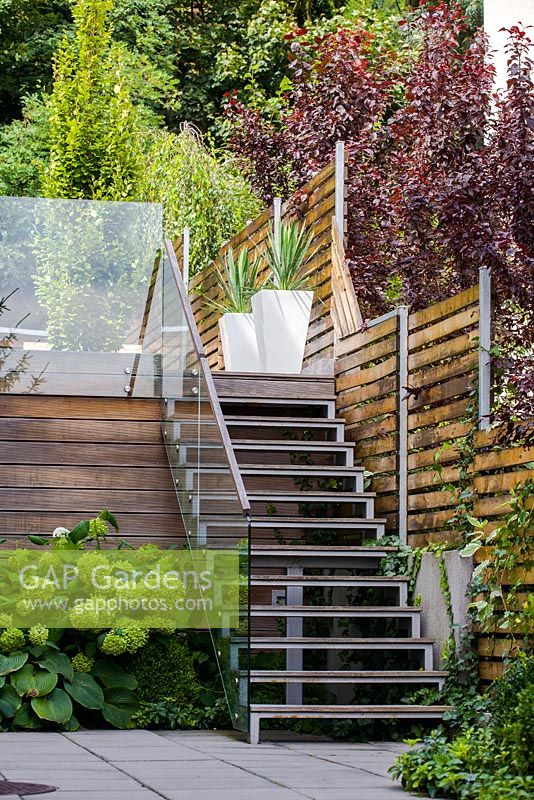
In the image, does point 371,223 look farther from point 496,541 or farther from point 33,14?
point 33,14

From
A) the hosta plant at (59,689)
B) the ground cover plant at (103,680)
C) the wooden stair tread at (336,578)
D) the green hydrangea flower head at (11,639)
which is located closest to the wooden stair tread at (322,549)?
the wooden stair tread at (336,578)

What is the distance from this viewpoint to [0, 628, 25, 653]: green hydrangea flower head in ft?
21.1

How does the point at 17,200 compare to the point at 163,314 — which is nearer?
the point at 163,314

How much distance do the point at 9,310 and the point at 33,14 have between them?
1330cm

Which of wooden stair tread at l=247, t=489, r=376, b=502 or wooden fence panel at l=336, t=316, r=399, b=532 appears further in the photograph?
wooden stair tread at l=247, t=489, r=376, b=502

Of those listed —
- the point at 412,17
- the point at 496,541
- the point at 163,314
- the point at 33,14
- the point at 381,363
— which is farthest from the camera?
the point at 33,14

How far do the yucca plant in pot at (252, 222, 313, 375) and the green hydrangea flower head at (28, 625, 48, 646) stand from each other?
3.52 meters

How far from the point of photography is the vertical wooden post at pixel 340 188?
9.08 metres

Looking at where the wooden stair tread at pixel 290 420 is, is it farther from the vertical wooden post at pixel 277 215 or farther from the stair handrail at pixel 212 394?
the vertical wooden post at pixel 277 215

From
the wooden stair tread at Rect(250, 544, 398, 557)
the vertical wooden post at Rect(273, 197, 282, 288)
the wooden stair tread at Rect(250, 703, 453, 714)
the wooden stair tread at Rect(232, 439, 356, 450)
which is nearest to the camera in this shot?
the wooden stair tread at Rect(250, 703, 453, 714)

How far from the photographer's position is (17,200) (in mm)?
9492

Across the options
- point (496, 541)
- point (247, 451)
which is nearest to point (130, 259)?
point (247, 451)

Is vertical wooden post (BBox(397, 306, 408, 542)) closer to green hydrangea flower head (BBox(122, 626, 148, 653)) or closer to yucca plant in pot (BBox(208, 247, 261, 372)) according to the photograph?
green hydrangea flower head (BBox(122, 626, 148, 653))

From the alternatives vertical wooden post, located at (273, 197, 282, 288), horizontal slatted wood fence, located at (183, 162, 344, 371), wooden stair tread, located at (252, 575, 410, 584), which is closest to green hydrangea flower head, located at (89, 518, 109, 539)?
wooden stair tread, located at (252, 575, 410, 584)
